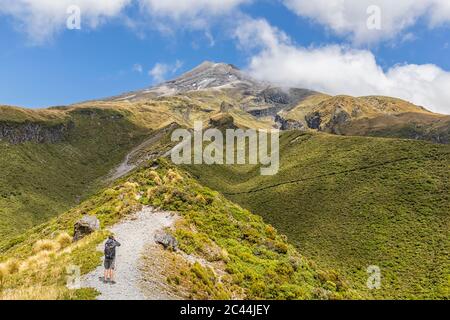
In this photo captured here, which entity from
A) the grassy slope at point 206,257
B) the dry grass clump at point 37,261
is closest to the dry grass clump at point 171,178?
the grassy slope at point 206,257

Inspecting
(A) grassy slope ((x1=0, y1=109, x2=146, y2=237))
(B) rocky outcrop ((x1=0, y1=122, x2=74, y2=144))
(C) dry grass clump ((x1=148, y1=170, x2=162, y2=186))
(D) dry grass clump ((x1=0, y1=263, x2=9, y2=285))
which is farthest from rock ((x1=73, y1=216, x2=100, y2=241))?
(B) rocky outcrop ((x1=0, y1=122, x2=74, y2=144))

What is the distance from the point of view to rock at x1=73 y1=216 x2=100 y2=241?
100 ft

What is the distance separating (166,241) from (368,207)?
221ft

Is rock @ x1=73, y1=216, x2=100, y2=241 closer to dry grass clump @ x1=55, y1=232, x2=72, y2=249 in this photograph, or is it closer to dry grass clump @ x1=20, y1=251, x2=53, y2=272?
dry grass clump @ x1=55, y1=232, x2=72, y2=249

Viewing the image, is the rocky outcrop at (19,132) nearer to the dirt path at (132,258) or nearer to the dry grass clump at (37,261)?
the dirt path at (132,258)

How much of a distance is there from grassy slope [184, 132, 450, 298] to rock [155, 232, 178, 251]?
3624cm

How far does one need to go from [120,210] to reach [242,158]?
137m

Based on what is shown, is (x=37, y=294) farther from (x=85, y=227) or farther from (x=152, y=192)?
(x=152, y=192)

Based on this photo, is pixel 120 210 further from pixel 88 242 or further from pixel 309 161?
pixel 309 161

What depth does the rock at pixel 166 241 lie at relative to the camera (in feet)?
87.3

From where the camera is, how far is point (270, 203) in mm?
99938
